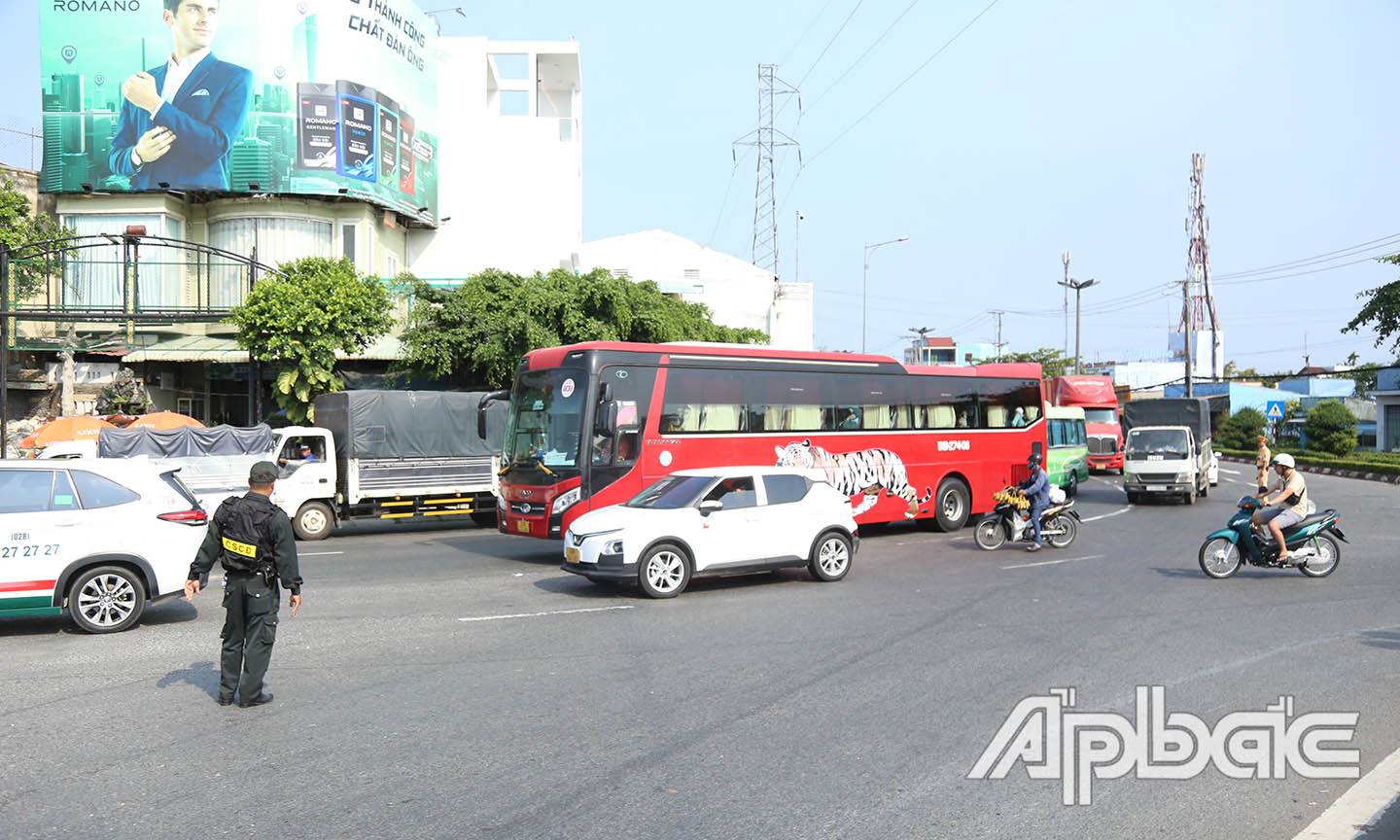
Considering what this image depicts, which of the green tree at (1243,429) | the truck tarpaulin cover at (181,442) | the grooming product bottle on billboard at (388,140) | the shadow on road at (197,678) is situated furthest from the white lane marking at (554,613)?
the green tree at (1243,429)

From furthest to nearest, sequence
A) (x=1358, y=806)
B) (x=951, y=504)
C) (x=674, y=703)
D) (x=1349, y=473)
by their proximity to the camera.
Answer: (x=1349, y=473)
(x=951, y=504)
(x=674, y=703)
(x=1358, y=806)

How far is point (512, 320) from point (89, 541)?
1882cm

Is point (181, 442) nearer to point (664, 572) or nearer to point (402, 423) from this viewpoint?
point (402, 423)

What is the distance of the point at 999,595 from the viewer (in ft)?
41.3

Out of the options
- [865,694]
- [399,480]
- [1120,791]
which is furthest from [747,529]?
[399,480]

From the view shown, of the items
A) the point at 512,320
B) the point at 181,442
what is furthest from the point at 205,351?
the point at 181,442

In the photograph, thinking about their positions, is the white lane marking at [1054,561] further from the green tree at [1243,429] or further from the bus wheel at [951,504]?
the green tree at [1243,429]

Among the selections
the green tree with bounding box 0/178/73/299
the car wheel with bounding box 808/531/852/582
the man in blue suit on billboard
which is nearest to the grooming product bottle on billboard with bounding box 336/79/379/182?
the man in blue suit on billboard

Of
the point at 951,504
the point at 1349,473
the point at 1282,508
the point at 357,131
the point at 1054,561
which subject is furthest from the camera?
the point at 1349,473

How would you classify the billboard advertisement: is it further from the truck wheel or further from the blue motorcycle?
the blue motorcycle

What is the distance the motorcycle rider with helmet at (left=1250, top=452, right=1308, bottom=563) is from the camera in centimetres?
1316

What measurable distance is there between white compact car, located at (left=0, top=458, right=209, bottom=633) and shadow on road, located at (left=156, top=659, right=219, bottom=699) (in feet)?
6.48

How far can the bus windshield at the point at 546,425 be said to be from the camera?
1563cm

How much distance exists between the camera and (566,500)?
15375mm
